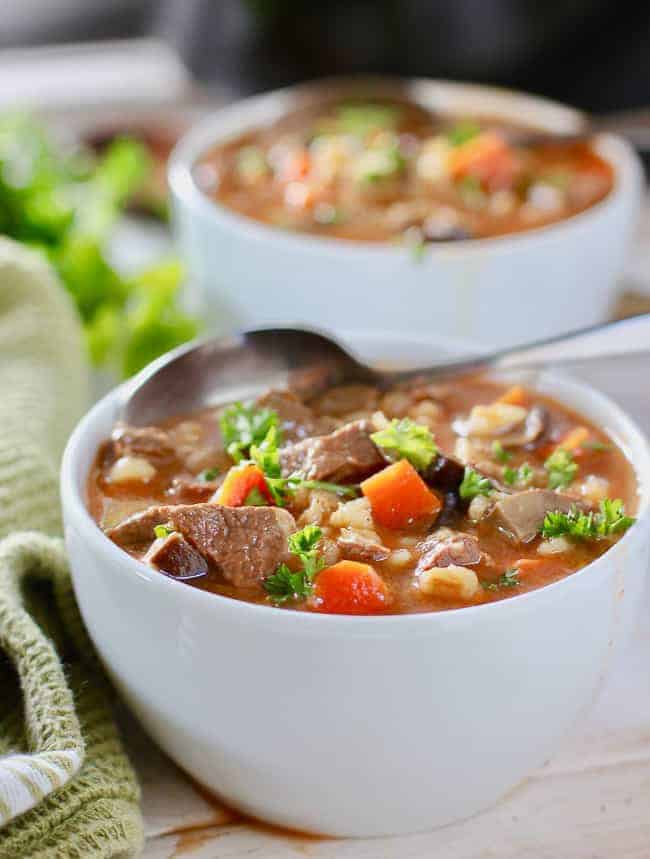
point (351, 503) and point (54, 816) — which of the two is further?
point (351, 503)

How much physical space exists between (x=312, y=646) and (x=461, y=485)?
47cm

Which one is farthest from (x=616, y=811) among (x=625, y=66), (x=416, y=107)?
(x=625, y=66)

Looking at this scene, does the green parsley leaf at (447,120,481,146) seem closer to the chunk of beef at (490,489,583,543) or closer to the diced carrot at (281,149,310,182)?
the diced carrot at (281,149,310,182)

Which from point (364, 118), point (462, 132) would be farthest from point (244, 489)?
point (364, 118)

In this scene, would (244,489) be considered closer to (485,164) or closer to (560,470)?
(560,470)

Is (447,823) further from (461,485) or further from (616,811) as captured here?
(461,485)

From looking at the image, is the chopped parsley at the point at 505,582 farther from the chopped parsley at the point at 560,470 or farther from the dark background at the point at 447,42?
the dark background at the point at 447,42

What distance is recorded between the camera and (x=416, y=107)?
418 centimetres

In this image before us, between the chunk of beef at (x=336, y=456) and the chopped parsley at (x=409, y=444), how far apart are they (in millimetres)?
28

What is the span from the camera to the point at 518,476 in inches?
90.8

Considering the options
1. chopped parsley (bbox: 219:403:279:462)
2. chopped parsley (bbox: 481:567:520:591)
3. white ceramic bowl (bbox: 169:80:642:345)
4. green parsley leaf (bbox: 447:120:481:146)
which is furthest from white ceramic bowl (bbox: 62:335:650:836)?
green parsley leaf (bbox: 447:120:481:146)

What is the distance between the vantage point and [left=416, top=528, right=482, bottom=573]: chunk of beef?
203cm

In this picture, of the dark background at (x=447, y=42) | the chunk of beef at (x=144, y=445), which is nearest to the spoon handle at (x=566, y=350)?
the chunk of beef at (x=144, y=445)

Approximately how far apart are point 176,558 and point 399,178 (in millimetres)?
1879
